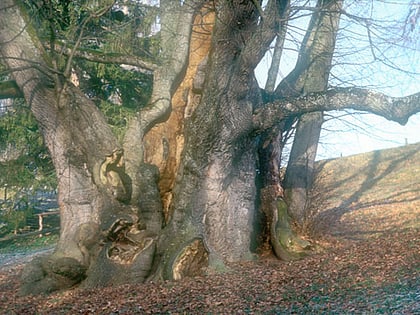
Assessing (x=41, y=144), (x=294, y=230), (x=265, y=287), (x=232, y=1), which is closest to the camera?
(x=265, y=287)

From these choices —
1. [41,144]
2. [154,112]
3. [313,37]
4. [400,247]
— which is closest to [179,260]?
[154,112]

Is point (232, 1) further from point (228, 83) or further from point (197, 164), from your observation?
point (197, 164)

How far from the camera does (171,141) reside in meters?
10.8

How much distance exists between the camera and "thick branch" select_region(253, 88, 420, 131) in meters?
8.55

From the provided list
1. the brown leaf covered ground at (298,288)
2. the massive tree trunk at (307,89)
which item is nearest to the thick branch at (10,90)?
the brown leaf covered ground at (298,288)

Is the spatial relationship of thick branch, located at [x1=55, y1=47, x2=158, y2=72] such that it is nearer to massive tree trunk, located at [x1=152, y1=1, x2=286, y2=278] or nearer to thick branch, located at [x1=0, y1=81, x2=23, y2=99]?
thick branch, located at [x1=0, y1=81, x2=23, y2=99]

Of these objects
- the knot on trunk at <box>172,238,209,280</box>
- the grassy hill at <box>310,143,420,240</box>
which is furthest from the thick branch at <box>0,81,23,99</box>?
the grassy hill at <box>310,143,420,240</box>

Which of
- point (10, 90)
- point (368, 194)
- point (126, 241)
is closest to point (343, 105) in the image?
point (126, 241)

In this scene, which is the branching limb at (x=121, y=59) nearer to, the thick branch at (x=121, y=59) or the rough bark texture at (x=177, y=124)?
the thick branch at (x=121, y=59)

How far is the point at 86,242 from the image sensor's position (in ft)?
32.3

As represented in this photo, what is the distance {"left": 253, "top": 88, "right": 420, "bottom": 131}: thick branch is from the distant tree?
18mm

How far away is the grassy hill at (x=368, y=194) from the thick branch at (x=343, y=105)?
3645 mm

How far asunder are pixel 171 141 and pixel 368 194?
11014mm

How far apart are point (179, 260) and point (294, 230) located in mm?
3387
